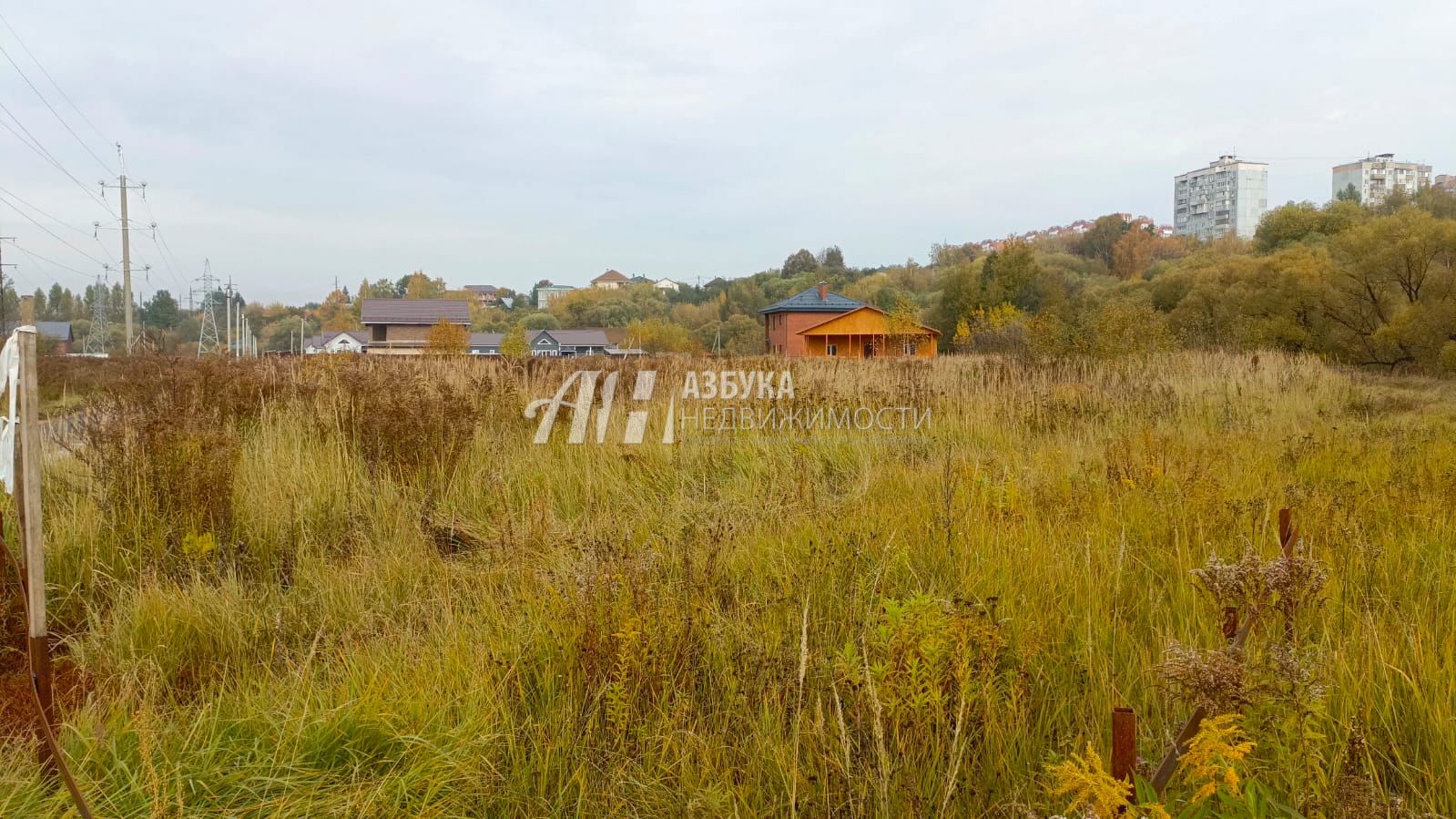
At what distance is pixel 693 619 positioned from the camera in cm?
242

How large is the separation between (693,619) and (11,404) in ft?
5.62

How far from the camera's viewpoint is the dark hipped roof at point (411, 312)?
5184cm

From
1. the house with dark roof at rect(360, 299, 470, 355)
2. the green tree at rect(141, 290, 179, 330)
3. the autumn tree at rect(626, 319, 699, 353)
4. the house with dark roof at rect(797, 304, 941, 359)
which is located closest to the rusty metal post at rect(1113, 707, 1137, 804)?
the house with dark roof at rect(797, 304, 941, 359)

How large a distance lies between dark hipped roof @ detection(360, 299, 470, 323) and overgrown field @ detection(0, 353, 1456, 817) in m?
50.3

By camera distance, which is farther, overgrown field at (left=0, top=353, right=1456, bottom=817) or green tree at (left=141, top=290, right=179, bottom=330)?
green tree at (left=141, top=290, right=179, bottom=330)

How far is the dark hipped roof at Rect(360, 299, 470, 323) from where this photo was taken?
170 ft

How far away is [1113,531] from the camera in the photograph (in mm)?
3264

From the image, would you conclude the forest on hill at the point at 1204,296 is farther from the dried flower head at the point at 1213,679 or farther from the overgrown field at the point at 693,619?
the dried flower head at the point at 1213,679

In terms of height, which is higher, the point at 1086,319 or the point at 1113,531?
the point at 1086,319

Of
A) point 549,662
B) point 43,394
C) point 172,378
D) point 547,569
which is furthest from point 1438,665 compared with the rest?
point 43,394

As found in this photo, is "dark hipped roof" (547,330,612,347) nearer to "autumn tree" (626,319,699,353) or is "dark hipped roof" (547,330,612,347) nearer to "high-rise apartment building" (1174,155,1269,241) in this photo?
"autumn tree" (626,319,699,353)

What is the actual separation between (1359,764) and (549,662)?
1964mm

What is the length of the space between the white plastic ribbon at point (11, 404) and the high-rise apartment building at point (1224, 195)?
91928 millimetres

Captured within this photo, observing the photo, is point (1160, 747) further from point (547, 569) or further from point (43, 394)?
point (43, 394)
